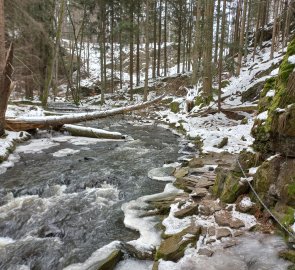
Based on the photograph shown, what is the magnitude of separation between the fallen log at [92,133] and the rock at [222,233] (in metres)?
8.51

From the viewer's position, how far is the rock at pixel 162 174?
7989mm

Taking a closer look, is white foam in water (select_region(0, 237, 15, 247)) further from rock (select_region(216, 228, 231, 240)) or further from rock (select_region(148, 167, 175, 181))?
rock (select_region(148, 167, 175, 181))

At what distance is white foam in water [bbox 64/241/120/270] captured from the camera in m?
4.49

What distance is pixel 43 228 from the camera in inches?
219

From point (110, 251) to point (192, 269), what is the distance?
1.48 meters

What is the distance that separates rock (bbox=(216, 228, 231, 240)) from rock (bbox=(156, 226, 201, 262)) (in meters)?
0.28

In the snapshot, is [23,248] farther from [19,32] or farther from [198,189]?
[19,32]

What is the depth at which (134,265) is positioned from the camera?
449cm

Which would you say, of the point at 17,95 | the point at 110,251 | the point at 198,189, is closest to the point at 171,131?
the point at 198,189

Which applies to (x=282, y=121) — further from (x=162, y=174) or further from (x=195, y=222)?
(x=162, y=174)

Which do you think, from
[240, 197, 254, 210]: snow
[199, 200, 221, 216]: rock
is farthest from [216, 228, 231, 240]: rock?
[240, 197, 254, 210]: snow

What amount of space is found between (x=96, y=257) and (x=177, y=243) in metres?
1.28

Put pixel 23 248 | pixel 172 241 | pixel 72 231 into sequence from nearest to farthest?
pixel 172 241
pixel 23 248
pixel 72 231

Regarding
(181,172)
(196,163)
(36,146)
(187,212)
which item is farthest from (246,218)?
(36,146)
